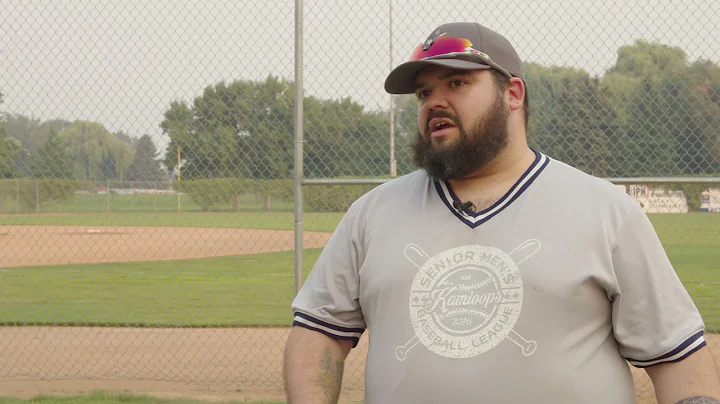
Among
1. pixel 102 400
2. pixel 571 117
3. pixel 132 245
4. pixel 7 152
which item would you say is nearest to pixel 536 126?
pixel 571 117

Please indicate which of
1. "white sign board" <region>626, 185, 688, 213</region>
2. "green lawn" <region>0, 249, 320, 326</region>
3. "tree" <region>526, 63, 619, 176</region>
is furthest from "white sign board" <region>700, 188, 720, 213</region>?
"green lawn" <region>0, 249, 320, 326</region>

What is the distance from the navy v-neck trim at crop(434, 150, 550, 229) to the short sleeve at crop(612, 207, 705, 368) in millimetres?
275

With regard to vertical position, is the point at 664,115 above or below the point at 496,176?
above

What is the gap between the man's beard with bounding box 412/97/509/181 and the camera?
2174 mm

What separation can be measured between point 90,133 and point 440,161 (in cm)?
645

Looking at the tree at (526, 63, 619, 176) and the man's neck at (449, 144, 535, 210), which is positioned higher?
the tree at (526, 63, 619, 176)

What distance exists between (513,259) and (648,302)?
34 centimetres

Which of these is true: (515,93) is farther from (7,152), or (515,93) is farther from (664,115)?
(7,152)

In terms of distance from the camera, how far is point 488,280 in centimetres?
203

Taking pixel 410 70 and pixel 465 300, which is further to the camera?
pixel 410 70

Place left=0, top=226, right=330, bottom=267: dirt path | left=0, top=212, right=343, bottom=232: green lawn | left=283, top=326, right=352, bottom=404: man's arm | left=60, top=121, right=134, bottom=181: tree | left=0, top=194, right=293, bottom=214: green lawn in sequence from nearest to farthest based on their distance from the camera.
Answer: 1. left=283, top=326, right=352, bottom=404: man's arm
2. left=60, top=121, right=134, bottom=181: tree
3. left=0, top=194, right=293, bottom=214: green lawn
4. left=0, top=212, right=343, bottom=232: green lawn
5. left=0, top=226, right=330, bottom=267: dirt path

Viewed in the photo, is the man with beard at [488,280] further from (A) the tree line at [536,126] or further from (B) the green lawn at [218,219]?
(A) the tree line at [536,126]

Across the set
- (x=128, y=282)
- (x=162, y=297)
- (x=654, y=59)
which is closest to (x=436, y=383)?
(x=654, y=59)

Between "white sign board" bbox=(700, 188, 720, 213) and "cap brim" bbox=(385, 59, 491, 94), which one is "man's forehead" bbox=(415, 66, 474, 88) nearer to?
"cap brim" bbox=(385, 59, 491, 94)
